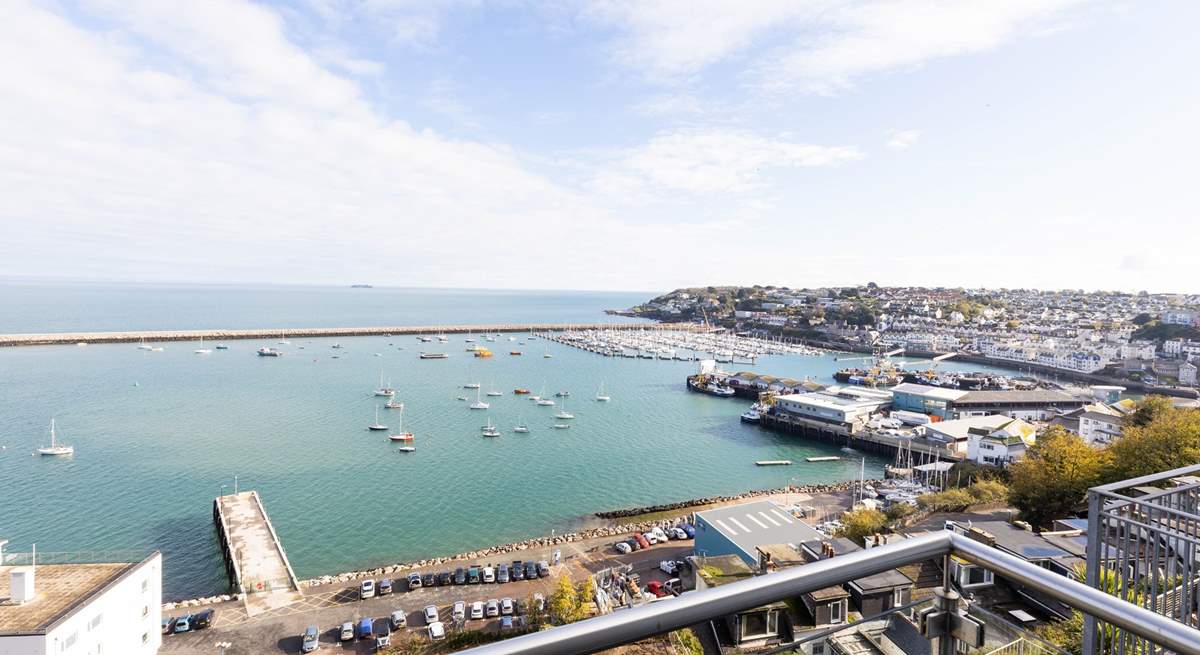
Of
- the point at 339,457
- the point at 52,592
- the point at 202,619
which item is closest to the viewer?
the point at 52,592

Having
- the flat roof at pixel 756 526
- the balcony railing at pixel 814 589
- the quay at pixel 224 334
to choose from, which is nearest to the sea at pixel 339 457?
the flat roof at pixel 756 526

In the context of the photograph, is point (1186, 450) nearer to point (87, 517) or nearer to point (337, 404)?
→ point (87, 517)

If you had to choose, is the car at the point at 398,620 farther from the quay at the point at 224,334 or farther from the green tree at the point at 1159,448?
the quay at the point at 224,334

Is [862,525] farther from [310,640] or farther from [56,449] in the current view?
[56,449]

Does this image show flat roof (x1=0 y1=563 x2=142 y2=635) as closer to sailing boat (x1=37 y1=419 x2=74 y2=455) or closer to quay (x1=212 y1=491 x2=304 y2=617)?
quay (x1=212 y1=491 x2=304 y2=617)

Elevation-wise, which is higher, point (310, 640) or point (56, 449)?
point (56, 449)

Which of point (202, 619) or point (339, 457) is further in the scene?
point (339, 457)

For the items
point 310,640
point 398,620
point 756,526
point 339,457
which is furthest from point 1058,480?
point 339,457
